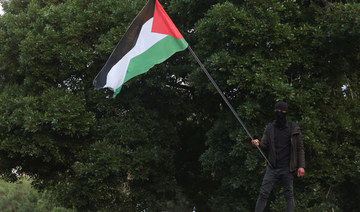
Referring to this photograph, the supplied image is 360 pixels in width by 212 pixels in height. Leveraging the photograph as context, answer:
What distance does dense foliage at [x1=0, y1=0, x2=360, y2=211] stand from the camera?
1029cm

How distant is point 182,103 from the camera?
1427cm

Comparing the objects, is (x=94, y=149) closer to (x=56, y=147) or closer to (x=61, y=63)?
(x=56, y=147)

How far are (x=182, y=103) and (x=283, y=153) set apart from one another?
8193mm

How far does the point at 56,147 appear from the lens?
39.6ft

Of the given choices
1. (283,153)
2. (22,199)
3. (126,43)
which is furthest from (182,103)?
(22,199)

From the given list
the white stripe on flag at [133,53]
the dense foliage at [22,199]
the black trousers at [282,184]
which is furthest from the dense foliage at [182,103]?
the dense foliage at [22,199]

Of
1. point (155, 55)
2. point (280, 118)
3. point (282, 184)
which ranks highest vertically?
point (155, 55)

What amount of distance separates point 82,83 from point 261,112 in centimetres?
571

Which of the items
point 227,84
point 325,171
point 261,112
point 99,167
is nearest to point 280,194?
point 325,171

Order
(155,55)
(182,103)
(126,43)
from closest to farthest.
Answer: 1. (155,55)
2. (126,43)
3. (182,103)

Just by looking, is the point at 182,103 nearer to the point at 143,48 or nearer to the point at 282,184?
the point at 143,48

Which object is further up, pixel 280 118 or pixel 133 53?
pixel 133 53

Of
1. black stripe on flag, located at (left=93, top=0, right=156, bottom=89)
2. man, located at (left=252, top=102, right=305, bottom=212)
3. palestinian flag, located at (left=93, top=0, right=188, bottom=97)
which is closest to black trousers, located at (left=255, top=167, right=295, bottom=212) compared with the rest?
man, located at (left=252, top=102, right=305, bottom=212)

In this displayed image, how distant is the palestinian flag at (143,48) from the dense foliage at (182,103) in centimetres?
325
